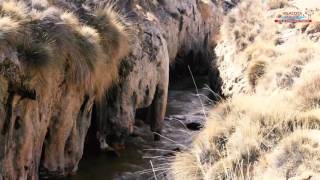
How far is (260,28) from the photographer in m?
17.4

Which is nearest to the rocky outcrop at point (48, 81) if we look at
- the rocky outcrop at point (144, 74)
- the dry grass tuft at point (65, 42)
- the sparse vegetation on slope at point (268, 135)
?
the dry grass tuft at point (65, 42)

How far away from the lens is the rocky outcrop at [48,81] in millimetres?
8930

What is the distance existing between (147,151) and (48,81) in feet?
17.2

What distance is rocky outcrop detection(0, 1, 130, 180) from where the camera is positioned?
8930 millimetres

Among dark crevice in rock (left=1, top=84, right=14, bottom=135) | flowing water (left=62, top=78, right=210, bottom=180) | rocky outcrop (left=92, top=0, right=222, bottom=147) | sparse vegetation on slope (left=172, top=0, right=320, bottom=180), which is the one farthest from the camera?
rocky outcrop (left=92, top=0, right=222, bottom=147)

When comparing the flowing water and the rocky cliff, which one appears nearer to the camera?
the rocky cliff

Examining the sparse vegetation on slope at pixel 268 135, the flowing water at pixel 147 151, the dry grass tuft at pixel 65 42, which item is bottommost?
the flowing water at pixel 147 151

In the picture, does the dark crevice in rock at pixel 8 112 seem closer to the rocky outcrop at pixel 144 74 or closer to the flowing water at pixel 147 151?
the flowing water at pixel 147 151

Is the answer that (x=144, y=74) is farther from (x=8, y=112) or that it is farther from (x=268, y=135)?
(x=268, y=135)

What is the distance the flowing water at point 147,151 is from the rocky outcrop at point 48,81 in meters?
1.27

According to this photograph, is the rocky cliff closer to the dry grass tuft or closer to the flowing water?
the dry grass tuft

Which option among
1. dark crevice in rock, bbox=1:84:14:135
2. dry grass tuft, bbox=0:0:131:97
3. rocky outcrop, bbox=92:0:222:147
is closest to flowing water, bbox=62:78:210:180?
rocky outcrop, bbox=92:0:222:147

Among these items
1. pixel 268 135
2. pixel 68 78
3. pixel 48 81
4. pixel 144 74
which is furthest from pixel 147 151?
pixel 268 135

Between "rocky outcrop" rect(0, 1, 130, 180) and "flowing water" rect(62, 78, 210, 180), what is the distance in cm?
127
